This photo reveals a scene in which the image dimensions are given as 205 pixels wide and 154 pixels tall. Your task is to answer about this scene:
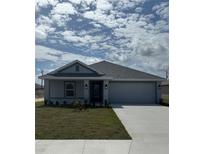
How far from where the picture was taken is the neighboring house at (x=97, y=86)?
1697cm

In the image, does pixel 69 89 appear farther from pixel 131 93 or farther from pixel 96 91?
pixel 131 93

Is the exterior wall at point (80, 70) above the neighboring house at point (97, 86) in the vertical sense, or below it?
above

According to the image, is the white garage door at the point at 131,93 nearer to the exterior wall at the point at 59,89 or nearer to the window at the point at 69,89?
the exterior wall at the point at 59,89

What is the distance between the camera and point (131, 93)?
1862cm

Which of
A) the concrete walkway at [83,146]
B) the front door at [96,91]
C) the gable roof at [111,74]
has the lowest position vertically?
the concrete walkway at [83,146]

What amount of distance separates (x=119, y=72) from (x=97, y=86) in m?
2.68

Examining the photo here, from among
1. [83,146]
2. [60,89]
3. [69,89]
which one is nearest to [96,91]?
[69,89]

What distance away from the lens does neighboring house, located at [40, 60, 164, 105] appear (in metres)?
17.0

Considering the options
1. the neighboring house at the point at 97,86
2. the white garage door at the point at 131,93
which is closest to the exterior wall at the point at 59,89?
the neighboring house at the point at 97,86
